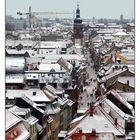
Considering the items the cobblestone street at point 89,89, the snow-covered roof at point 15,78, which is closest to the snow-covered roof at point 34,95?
the snow-covered roof at point 15,78

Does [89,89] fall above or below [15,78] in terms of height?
below

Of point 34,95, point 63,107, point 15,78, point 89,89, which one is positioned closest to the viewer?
point 34,95

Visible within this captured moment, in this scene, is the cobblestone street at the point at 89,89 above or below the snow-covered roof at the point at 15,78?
below

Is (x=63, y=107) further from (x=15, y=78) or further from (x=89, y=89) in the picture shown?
(x=89, y=89)

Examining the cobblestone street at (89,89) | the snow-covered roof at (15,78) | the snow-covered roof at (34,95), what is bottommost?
the cobblestone street at (89,89)

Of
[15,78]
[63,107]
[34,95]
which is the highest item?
[15,78]

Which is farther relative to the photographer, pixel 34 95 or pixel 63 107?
pixel 63 107

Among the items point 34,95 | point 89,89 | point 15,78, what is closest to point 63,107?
point 34,95

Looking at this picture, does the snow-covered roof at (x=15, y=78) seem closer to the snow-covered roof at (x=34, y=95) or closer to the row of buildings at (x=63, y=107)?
the row of buildings at (x=63, y=107)

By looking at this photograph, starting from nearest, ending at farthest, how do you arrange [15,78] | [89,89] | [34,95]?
[34,95] < [15,78] < [89,89]

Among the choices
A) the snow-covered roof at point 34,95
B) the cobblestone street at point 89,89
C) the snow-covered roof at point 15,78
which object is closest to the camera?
the snow-covered roof at point 34,95

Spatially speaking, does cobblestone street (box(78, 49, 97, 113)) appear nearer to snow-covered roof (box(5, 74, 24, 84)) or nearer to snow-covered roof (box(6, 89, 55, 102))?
snow-covered roof (box(5, 74, 24, 84))
